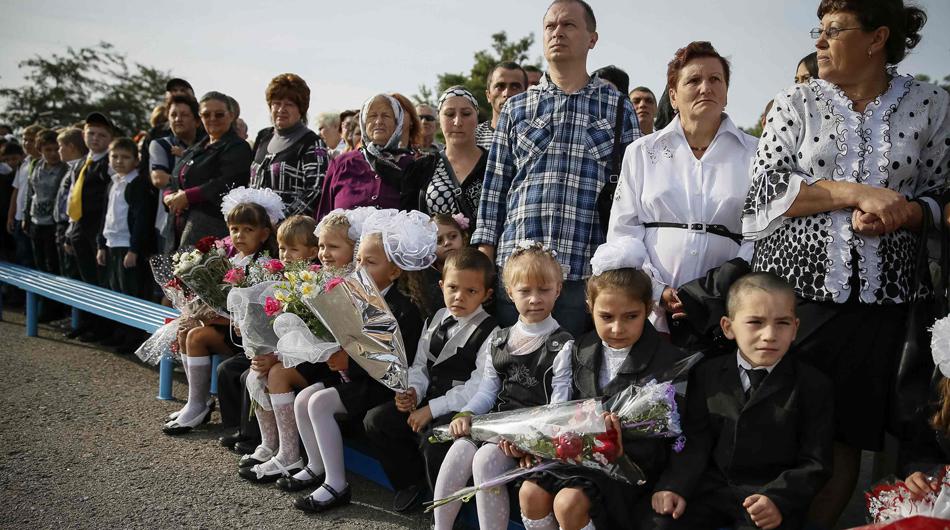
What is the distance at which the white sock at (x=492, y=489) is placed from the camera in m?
3.21

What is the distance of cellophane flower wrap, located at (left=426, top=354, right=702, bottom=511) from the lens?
2.81 m

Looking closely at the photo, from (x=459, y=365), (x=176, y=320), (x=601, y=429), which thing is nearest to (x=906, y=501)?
(x=601, y=429)

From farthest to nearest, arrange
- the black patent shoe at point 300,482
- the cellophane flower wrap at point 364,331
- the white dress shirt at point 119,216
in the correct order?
the white dress shirt at point 119,216 → the black patent shoe at point 300,482 → the cellophane flower wrap at point 364,331

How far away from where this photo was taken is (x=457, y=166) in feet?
16.1

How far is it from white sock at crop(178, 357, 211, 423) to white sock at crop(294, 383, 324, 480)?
1.35m

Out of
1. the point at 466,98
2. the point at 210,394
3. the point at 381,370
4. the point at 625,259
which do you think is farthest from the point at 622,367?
the point at 210,394

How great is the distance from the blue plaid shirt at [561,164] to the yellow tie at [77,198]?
19.6 ft

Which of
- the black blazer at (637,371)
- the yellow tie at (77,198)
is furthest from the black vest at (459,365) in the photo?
the yellow tie at (77,198)

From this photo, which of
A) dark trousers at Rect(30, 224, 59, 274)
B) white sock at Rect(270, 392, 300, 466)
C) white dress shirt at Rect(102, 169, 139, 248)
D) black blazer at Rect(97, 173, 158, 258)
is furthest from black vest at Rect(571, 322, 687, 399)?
dark trousers at Rect(30, 224, 59, 274)

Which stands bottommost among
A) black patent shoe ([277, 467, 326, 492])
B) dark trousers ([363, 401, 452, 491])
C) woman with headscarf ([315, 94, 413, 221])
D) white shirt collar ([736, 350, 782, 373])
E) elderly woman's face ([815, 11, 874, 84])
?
black patent shoe ([277, 467, 326, 492])

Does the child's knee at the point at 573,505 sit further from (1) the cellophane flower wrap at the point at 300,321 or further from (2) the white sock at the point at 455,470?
(1) the cellophane flower wrap at the point at 300,321

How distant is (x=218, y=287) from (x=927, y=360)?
3993 millimetres

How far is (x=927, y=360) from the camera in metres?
2.80

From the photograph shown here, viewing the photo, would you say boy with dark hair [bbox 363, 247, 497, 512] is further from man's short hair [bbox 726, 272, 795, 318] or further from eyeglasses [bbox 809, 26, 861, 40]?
eyeglasses [bbox 809, 26, 861, 40]
